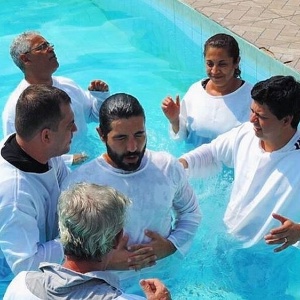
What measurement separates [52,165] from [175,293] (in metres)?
1.39

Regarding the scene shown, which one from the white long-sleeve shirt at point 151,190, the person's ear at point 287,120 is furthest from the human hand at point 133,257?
the person's ear at point 287,120

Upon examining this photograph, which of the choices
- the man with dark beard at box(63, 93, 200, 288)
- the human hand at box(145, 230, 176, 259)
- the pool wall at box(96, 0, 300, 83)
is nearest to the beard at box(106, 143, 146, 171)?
the man with dark beard at box(63, 93, 200, 288)

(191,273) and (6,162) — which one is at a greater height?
(6,162)

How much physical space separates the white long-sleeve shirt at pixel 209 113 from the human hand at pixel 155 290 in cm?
258

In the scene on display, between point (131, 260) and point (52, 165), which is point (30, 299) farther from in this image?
point (52, 165)

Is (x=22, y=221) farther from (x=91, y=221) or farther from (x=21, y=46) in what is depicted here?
(x=21, y=46)

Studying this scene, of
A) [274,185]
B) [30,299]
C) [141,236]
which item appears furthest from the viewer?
[274,185]

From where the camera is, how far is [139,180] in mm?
3508

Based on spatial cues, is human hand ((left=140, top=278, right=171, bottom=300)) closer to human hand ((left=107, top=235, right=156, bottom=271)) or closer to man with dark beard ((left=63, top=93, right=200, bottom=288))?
human hand ((left=107, top=235, right=156, bottom=271))

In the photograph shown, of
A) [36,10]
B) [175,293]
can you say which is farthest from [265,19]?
[175,293]

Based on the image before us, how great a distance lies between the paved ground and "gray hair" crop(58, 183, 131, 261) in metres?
4.44

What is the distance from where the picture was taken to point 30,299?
8.00ft

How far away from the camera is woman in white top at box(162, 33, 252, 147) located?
192 inches

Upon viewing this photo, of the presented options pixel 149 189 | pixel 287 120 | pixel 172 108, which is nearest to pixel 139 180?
pixel 149 189
